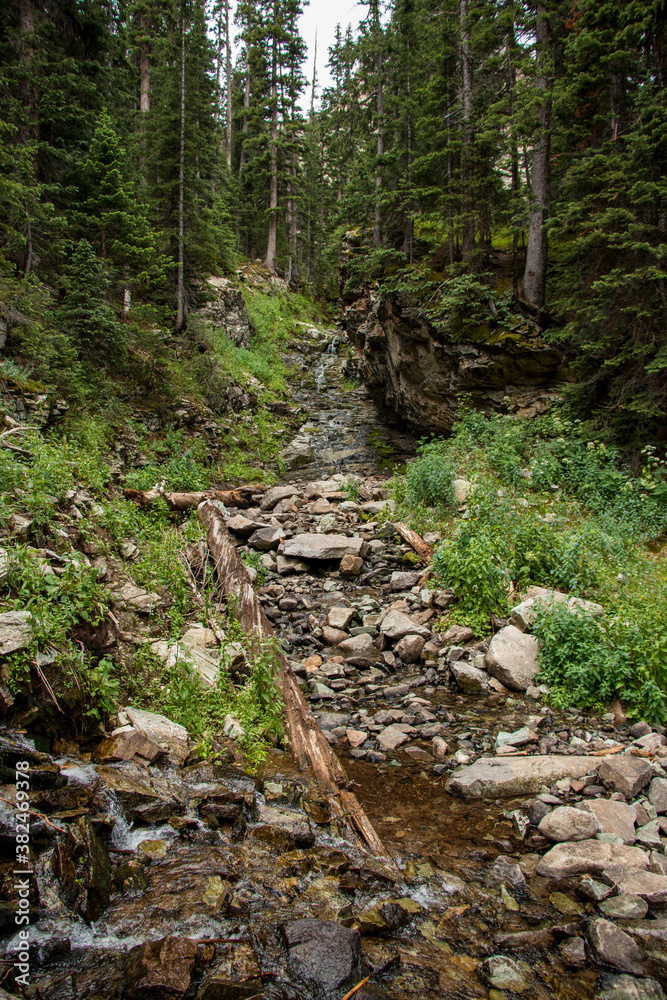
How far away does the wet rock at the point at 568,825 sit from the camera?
3.66m

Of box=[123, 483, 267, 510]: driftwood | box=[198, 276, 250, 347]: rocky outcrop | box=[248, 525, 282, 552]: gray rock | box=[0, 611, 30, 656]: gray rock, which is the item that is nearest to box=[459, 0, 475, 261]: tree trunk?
box=[198, 276, 250, 347]: rocky outcrop

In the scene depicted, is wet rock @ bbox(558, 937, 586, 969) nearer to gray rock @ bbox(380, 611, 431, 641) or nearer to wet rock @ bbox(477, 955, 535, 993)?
wet rock @ bbox(477, 955, 535, 993)

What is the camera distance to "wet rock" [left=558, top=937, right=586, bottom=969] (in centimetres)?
276

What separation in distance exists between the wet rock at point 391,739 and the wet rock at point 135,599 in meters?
3.11

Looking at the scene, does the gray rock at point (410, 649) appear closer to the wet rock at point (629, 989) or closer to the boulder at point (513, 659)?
the boulder at point (513, 659)

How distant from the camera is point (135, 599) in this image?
231 inches

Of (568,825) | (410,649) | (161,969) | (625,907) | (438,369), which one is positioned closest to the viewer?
(161,969)

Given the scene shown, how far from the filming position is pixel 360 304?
20.3 meters

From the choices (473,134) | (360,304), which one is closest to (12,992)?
(473,134)

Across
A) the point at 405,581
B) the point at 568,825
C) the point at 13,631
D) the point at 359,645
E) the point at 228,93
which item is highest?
the point at 228,93

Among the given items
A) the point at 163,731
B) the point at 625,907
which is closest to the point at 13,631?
the point at 163,731

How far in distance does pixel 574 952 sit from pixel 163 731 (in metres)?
3.33

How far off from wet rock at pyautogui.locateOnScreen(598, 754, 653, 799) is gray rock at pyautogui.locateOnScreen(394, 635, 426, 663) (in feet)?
9.28

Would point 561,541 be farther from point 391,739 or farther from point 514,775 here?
point 391,739
